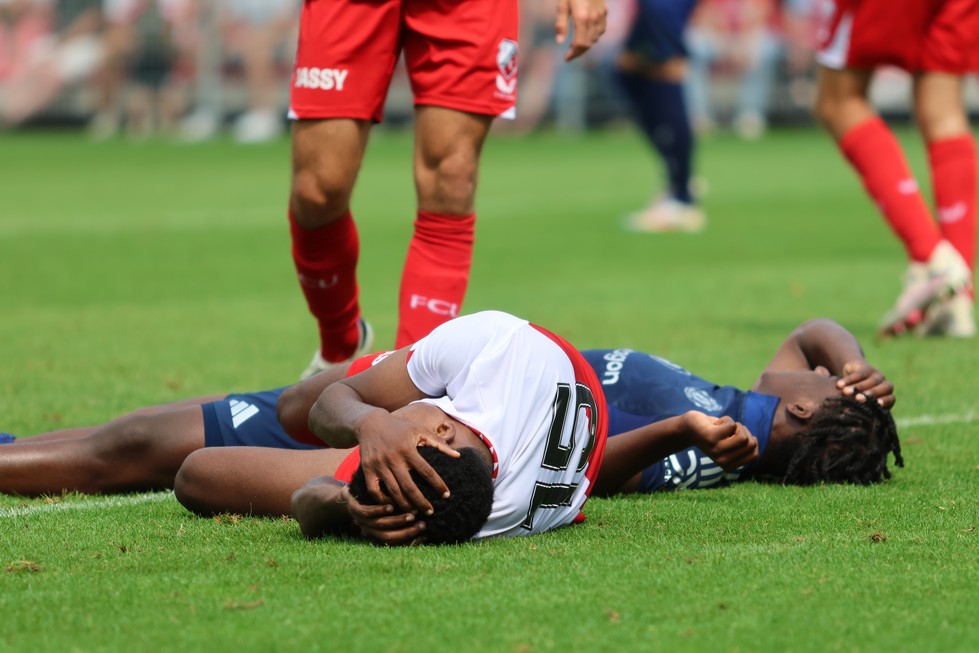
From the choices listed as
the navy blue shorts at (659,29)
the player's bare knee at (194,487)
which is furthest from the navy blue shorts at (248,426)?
the navy blue shorts at (659,29)

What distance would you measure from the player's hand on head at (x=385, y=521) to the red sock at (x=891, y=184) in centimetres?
384

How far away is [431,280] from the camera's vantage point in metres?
4.86

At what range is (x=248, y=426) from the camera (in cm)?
409

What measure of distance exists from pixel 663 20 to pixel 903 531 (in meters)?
7.83

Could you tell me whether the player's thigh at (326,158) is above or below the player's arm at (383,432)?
above

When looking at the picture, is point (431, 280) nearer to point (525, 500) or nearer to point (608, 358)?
point (608, 358)

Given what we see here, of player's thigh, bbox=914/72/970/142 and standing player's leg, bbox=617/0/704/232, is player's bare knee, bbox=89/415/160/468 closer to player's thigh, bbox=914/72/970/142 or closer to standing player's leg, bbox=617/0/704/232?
player's thigh, bbox=914/72/970/142

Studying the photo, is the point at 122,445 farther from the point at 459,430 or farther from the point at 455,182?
the point at 455,182

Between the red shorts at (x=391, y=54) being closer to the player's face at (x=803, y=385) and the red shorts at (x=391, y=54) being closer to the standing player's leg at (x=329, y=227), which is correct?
the standing player's leg at (x=329, y=227)

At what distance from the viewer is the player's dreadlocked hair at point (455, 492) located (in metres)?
3.23

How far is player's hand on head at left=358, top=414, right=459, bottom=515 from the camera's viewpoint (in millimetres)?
3184

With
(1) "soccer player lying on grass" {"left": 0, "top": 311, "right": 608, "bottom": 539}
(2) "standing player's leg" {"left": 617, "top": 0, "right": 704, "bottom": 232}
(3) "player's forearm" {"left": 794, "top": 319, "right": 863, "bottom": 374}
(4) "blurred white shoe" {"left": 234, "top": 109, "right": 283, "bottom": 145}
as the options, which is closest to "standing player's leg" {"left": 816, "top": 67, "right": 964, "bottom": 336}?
(3) "player's forearm" {"left": 794, "top": 319, "right": 863, "bottom": 374}

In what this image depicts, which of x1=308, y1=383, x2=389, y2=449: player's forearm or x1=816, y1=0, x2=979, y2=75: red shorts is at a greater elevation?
x1=816, y1=0, x2=979, y2=75: red shorts

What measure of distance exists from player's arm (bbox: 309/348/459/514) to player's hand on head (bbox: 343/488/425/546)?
0.02 m
